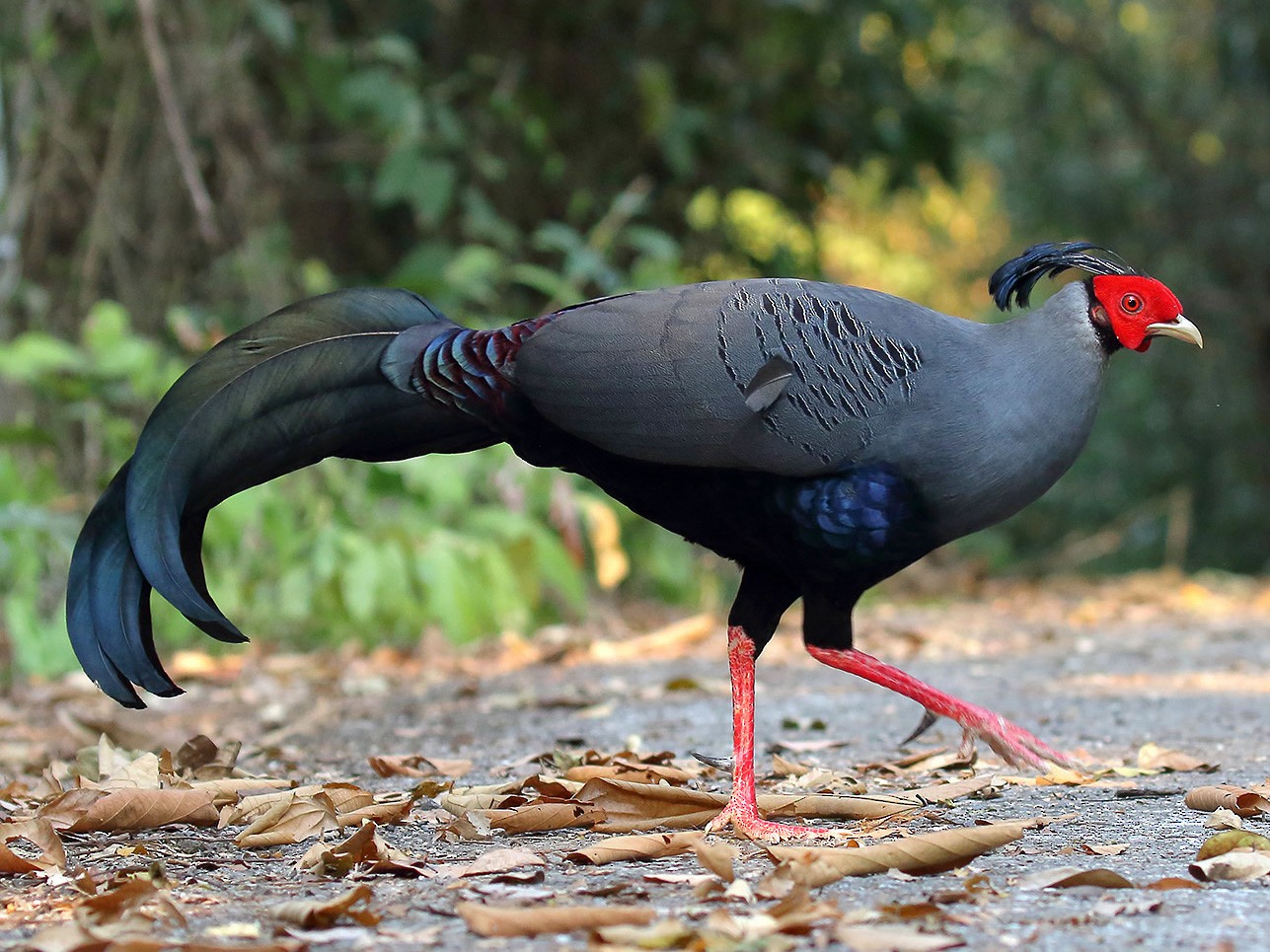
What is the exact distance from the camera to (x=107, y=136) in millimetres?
8273

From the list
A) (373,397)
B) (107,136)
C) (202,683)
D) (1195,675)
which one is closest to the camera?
(373,397)

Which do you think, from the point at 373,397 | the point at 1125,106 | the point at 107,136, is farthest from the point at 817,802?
the point at 1125,106

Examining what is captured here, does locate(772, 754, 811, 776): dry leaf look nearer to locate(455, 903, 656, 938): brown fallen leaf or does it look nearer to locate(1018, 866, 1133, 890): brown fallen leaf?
locate(1018, 866, 1133, 890): brown fallen leaf

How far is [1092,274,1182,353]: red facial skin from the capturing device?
3596 mm

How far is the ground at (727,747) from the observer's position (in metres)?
2.47

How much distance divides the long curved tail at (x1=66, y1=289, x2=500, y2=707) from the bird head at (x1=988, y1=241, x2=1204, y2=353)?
1.27 metres

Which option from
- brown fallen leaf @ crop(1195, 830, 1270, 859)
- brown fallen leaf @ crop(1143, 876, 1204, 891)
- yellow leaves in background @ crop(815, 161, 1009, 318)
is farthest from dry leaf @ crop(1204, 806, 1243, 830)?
yellow leaves in background @ crop(815, 161, 1009, 318)

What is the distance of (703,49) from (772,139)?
0.72 metres

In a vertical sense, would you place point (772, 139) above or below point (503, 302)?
above

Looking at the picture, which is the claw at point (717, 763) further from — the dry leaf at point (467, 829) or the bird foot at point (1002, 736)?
the dry leaf at point (467, 829)

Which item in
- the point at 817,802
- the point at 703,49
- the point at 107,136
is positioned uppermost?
the point at 703,49

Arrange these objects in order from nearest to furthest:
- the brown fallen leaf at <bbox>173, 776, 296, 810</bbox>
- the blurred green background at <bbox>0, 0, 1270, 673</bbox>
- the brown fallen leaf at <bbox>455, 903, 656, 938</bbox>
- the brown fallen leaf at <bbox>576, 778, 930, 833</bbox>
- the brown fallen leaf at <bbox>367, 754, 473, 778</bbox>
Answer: the brown fallen leaf at <bbox>455, 903, 656, 938</bbox>, the brown fallen leaf at <bbox>576, 778, 930, 833</bbox>, the brown fallen leaf at <bbox>173, 776, 296, 810</bbox>, the brown fallen leaf at <bbox>367, 754, 473, 778</bbox>, the blurred green background at <bbox>0, 0, 1270, 673</bbox>

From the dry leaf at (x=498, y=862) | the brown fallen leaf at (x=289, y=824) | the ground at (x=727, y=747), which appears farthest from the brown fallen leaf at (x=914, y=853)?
the brown fallen leaf at (x=289, y=824)

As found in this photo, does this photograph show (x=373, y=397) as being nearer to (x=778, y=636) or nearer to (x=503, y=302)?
(x=778, y=636)
